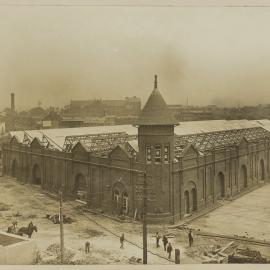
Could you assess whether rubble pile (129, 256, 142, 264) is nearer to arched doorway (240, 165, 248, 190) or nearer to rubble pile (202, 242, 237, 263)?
rubble pile (202, 242, 237, 263)

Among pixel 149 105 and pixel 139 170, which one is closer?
pixel 149 105

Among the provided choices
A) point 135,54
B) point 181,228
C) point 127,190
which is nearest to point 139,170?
point 127,190

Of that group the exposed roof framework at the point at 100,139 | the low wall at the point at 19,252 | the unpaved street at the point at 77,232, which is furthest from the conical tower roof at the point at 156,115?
the low wall at the point at 19,252

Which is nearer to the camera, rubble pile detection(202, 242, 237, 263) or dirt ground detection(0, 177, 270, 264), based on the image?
rubble pile detection(202, 242, 237, 263)

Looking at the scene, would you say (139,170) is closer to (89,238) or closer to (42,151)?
(89,238)

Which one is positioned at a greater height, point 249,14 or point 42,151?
point 249,14

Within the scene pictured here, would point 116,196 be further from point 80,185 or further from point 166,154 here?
point 166,154

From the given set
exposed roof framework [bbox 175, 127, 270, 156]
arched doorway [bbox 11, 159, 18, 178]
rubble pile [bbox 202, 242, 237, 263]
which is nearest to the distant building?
exposed roof framework [bbox 175, 127, 270, 156]
